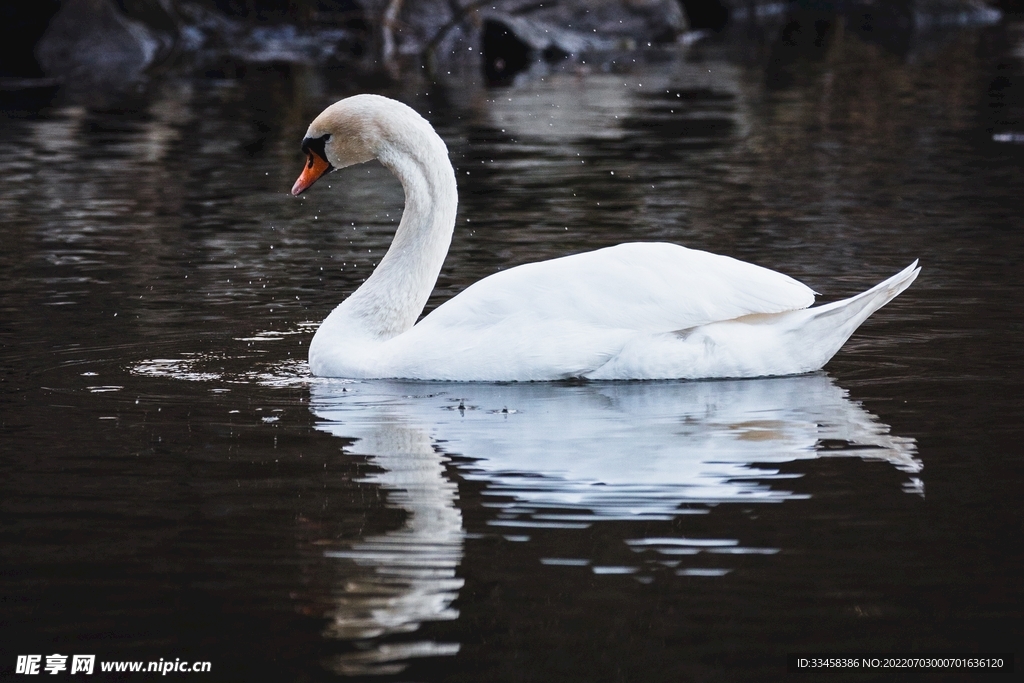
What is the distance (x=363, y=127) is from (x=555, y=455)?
2.41 metres

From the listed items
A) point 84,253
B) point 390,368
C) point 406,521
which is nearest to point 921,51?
point 84,253

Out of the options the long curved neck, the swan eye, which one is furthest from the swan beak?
the long curved neck

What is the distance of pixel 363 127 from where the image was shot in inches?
295

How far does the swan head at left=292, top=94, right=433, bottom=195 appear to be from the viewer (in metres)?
7.47

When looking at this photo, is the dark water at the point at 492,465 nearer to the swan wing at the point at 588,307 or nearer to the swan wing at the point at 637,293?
the swan wing at the point at 588,307

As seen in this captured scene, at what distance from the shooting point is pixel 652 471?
17.8 feet

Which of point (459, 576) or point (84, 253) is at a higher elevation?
point (459, 576)

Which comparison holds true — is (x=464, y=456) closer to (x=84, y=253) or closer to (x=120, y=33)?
(x=84, y=253)

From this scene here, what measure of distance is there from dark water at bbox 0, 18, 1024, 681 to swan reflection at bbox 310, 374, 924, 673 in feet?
0.06

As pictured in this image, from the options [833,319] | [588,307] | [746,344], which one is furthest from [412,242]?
[833,319]

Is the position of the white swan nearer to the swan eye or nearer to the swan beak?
the swan beak

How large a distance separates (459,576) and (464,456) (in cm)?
139

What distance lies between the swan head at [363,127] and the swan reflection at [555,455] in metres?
1.14

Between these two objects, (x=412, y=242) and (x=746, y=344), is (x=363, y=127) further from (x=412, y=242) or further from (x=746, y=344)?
(x=746, y=344)
